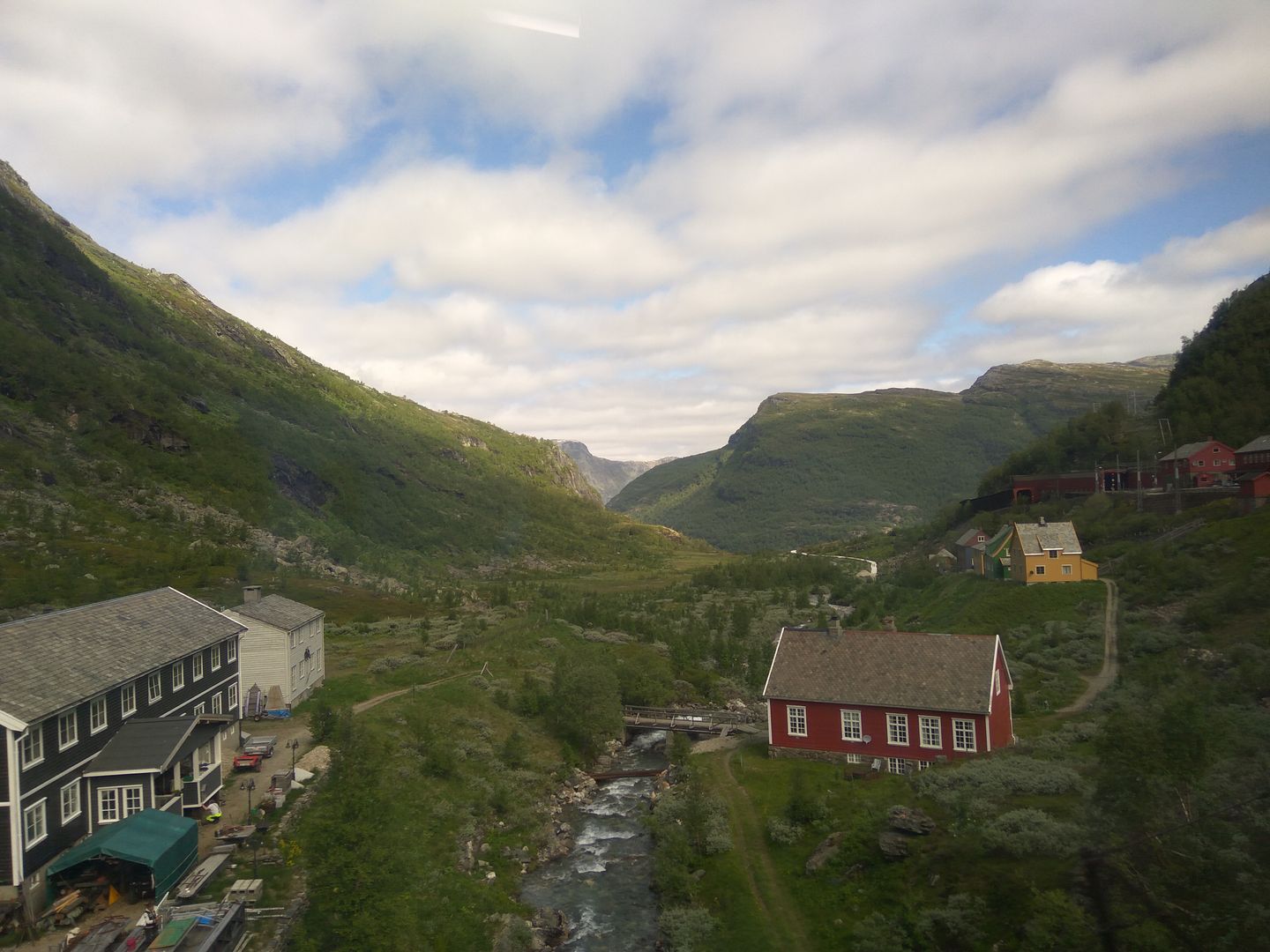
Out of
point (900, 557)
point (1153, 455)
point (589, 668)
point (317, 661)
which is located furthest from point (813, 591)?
point (317, 661)

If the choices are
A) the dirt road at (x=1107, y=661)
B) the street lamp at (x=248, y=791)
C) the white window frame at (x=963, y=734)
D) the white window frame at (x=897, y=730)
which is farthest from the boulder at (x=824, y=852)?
the street lamp at (x=248, y=791)

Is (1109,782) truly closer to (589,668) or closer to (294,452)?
(589,668)

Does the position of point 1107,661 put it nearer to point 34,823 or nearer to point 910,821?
point 910,821

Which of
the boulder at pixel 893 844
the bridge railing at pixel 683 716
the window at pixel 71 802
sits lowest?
the bridge railing at pixel 683 716

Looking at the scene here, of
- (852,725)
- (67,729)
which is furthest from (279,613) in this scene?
(852,725)

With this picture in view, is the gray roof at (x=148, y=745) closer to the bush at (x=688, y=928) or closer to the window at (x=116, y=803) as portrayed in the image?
the window at (x=116, y=803)

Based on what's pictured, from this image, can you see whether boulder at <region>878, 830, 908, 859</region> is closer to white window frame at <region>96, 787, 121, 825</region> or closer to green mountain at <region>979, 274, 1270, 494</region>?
white window frame at <region>96, 787, 121, 825</region>
